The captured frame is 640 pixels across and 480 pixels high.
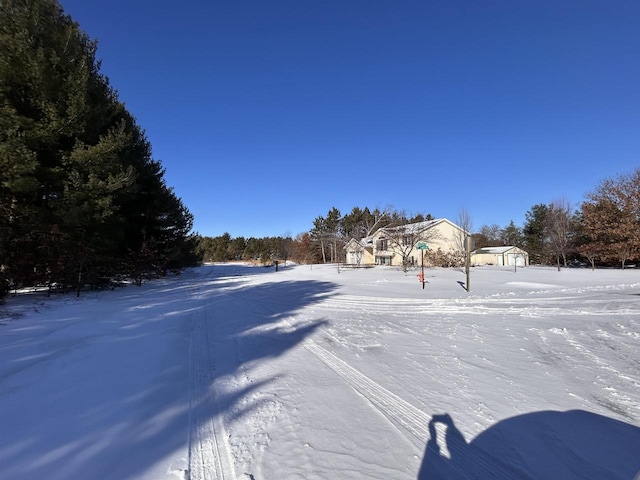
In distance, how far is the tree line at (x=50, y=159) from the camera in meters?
10.8

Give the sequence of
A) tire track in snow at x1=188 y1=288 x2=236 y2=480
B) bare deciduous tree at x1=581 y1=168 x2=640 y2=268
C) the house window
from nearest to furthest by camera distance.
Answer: tire track in snow at x1=188 y1=288 x2=236 y2=480 < bare deciduous tree at x1=581 y1=168 x2=640 y2=268 < the house window

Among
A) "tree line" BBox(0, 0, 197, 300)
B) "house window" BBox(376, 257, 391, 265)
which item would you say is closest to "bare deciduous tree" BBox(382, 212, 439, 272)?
"house window" BBox(376, 257, 391, 265)

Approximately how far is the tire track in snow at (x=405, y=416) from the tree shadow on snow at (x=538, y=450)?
10 millimetres

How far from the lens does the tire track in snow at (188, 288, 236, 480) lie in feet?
8.25

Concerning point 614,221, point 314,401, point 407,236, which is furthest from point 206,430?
point 614,221

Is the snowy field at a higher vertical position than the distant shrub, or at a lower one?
lower

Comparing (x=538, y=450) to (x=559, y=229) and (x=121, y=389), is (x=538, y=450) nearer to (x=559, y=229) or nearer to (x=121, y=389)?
(x=121, y=389)

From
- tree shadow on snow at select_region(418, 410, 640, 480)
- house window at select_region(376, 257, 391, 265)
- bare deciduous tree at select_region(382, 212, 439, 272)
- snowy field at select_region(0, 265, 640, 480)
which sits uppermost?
bare deciduous tree at select_region(382, 212, 439, 272)

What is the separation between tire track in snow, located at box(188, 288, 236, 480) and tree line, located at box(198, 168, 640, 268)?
107 feet

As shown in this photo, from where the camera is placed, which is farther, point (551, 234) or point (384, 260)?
point (384, 260)

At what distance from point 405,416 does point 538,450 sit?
3.93ft

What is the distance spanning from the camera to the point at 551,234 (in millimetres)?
41688

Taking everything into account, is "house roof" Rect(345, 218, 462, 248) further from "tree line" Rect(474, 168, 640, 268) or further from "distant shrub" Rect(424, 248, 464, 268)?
"tree line" Rect(474, 168, 640, 268)

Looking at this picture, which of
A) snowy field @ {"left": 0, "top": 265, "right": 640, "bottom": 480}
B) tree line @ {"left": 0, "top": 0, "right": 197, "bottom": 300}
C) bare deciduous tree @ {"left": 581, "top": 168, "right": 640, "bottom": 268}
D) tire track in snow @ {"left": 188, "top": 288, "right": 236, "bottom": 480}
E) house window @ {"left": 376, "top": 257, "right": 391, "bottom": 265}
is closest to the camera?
tire track in snow @ {"left": 188, "top": 288, "right": 236, "bottom": 480}
